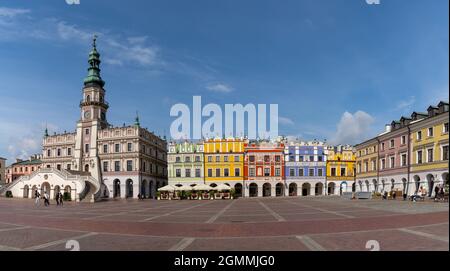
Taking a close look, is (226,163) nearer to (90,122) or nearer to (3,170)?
(90,122)

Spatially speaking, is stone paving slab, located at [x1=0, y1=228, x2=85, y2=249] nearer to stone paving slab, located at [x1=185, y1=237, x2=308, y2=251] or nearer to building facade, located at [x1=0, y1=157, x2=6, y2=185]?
stone paving slab, located at [x1=185, y1=237, x2=308, y2=251]

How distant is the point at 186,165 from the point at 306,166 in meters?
25.1

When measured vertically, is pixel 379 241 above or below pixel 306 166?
below

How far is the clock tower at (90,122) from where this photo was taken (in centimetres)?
6869

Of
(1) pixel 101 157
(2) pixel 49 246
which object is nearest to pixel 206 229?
(2) pixel 49 246

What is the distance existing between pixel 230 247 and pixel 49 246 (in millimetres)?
5908

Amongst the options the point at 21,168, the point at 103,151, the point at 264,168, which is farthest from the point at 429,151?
the point at 21,168

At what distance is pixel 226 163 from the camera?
2800 inches

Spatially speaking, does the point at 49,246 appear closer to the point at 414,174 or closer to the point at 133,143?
the point at 414,174

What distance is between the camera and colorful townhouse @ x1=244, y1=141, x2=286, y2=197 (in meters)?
70.9

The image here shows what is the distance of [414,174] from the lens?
42938 millimetres

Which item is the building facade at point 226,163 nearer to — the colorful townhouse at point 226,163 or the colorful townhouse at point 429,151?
the colorful townhouse at point 226,163

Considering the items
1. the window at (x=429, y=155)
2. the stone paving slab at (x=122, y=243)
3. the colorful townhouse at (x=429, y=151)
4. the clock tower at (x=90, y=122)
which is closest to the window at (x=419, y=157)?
the colorful townhouse at (x=429, y=151)

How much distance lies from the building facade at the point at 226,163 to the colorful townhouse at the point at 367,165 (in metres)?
22.7
